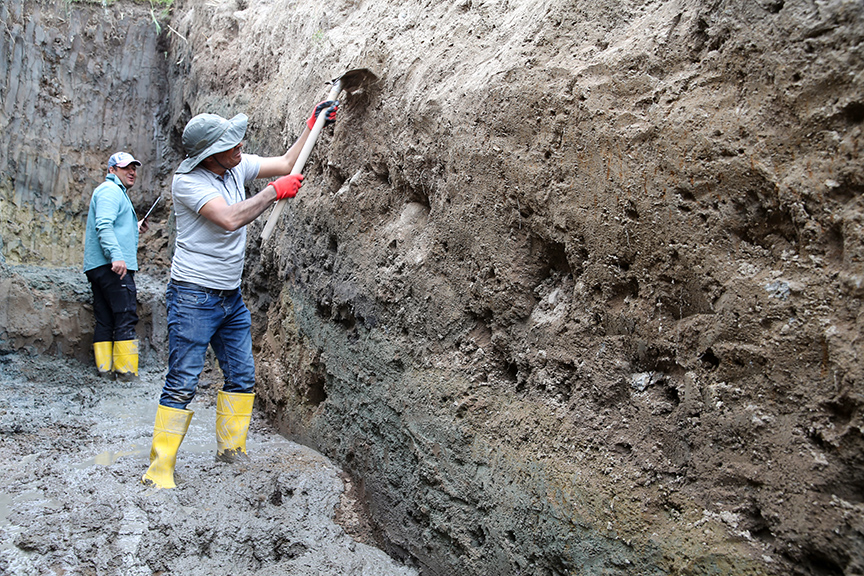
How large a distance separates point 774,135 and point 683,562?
1.06 m

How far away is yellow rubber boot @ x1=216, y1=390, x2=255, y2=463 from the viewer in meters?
3.16

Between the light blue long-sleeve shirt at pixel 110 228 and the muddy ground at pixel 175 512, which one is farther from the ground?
the light blue long-sleeve shirt at pixel 110 228

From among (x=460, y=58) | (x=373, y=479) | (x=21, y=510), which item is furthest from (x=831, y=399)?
(x=21, y=510)

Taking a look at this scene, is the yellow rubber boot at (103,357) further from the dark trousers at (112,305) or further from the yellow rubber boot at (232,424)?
the yellow rubber boot at (232,424)

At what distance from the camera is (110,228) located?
193 inches

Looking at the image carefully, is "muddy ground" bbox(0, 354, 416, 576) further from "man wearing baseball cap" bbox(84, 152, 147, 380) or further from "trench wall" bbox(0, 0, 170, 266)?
"trench wall" bbox(0, 0, 170, 266)

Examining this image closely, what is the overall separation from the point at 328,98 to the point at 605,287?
1883mm

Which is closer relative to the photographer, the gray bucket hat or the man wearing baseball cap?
the gray bucket hat

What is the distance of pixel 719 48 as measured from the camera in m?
1.57

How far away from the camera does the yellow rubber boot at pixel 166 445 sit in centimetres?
283

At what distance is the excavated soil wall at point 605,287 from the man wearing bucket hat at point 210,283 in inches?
19.7

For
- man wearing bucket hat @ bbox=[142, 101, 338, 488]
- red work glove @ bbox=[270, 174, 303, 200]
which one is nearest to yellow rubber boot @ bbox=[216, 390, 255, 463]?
man wearing bucket hat @ bbox=[142, 101, 338, 488]

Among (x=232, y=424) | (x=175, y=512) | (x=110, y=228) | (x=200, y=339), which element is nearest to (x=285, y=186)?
(x=200, y=339)

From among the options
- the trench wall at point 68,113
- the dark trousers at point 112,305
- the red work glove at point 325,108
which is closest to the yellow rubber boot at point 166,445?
the red work glove at point 325,108
